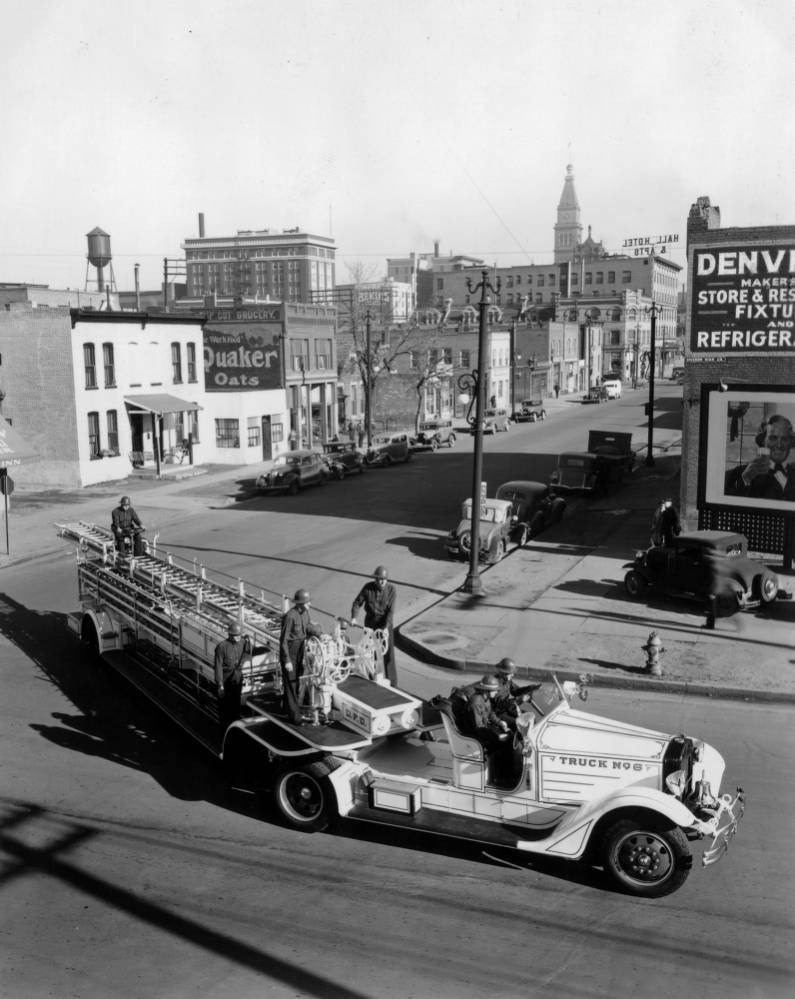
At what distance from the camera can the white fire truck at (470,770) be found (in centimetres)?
851

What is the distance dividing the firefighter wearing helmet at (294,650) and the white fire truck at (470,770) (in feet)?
0.47

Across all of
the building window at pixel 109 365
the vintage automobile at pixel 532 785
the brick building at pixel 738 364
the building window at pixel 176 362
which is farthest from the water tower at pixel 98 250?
the vintage automobile at pixel 532 785

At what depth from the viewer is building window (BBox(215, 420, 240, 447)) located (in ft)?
147

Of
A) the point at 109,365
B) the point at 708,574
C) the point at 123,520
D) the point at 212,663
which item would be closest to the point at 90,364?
the point at 109,365

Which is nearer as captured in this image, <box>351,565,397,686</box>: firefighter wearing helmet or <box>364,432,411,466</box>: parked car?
<box>351,565,397,686</box>: firefighter wearing helmet

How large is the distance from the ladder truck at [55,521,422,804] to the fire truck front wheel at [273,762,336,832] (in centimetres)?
20

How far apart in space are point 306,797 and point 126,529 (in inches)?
347

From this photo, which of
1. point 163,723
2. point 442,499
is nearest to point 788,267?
point 442,499

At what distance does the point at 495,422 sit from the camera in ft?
204

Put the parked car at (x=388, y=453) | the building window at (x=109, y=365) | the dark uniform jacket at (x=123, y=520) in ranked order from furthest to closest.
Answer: the parked car at (x=388, y=453), the building window at (x=109, y=365), the dark uniform jacket at (x=123, y=520)

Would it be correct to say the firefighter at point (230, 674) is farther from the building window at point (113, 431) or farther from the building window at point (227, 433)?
the building window at point (227, 433)

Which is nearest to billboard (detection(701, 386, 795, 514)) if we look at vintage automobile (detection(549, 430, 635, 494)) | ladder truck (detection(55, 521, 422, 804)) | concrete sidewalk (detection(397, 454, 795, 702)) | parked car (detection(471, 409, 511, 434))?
concrete sidewalk (detection(397, 454, 795, 702))

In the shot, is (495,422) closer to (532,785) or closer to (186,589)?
(186,589)

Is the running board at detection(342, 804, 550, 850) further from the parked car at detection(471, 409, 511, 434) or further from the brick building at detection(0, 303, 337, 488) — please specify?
the parked car at detection(471, 409, 511, 434)
